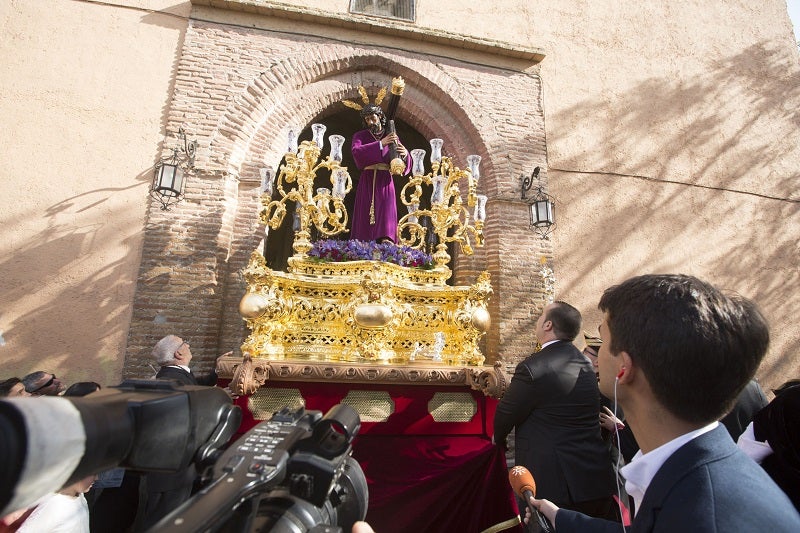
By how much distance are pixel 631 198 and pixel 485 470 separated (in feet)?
19.3

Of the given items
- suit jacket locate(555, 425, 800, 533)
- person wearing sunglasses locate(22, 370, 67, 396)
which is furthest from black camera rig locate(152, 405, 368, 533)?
person wearing sunglasses locate(22, 370, 67, 396)

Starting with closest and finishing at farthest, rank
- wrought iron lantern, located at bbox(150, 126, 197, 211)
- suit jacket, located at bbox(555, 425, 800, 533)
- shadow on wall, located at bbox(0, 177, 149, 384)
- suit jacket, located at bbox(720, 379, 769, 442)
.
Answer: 1. suit jacket, located at bbox(555, 425, 800, 533)
2. suit jacket, located at bbox(720, 379, 769, 442)
3. shadow on wall, located at bbox(0, 177, 149, 384)
4. wrought iron lantern, located at bbox(150, 126, 197, 211)

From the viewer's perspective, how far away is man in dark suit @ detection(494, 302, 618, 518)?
2.49m

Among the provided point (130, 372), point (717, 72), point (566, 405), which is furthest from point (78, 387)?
point (717, 72)

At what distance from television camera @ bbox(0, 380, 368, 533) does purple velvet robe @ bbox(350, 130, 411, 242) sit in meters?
3.62

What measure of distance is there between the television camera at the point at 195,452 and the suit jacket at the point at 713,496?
790 millimetres

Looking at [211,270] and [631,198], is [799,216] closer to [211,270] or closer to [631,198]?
[631,198]

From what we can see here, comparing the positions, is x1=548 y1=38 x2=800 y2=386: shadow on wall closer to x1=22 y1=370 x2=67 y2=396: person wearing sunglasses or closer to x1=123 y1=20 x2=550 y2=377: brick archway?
x1=123 y1=20 x2=550 y2=377: brick archway

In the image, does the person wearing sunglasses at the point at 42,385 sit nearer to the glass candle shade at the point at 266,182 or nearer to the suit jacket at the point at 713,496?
the glass candle shade at the point at 266,182

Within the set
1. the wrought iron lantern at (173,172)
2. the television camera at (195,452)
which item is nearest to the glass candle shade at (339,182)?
the wrought iron lantern at (173,172)

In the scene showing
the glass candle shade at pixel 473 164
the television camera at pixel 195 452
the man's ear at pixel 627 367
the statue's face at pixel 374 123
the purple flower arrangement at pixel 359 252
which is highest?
the statue's face at pixel 374 123

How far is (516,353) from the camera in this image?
19.2 feet

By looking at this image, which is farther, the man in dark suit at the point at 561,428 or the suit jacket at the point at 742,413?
the suit jacket at the point at 742,413

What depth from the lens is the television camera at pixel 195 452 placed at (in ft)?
1.45
